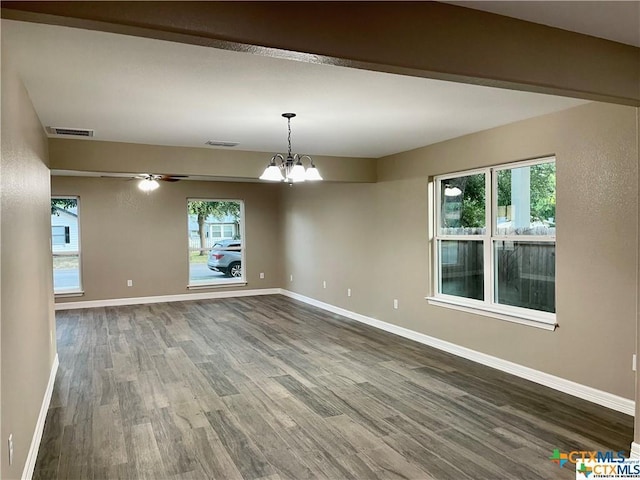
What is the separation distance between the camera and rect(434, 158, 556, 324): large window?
14.1ft

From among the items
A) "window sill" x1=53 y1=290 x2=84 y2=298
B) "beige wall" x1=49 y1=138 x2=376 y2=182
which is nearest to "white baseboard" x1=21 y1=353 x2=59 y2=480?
"beige wall" x1=49 y1=138 x2=376 y2=182

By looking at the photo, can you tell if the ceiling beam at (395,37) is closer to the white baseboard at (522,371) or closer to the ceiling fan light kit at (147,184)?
the white baseboard at (522,371)

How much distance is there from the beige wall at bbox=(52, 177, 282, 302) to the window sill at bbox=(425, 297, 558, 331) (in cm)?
529

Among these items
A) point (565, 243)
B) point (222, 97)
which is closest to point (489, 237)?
point (565, 243)

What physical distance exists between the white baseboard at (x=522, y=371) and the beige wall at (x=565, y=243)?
55 mm

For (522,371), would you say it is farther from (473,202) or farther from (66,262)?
(66,262)

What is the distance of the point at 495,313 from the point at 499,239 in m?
0.76

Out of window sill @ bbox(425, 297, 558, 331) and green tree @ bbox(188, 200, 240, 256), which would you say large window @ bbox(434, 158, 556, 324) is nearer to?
window sill @ bbox(425, 297, 558, 331)

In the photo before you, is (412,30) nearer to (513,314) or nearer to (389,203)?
(513,314)

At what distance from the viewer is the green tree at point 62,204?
8.32 meters

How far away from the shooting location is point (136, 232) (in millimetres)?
8766

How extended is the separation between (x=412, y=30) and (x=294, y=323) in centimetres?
552

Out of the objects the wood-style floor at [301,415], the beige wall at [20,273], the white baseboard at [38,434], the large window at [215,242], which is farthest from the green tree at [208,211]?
the beige wall at [20,273]

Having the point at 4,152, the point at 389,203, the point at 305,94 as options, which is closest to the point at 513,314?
the point at 389,203
